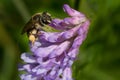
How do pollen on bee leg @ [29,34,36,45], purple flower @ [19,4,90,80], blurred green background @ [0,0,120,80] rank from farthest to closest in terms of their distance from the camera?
blurred green background @ [0,0,120,80] < pollen on bee leg @ [29,34,36,45] < purple flower @ [19,4,90,80]

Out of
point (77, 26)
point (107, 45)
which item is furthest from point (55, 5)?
A: point (77, 26)

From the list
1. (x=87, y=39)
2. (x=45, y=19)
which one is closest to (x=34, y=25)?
(x=45, y=19)

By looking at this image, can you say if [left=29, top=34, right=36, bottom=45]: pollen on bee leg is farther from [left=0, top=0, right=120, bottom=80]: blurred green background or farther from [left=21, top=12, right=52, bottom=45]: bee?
[left=0, top=0, right=120, bottom=80]: blurred green background

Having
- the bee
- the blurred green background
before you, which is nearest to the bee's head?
the bee

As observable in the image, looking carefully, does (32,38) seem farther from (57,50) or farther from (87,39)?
(87,39)

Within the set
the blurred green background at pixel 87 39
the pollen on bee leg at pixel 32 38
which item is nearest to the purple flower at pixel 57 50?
the pollen on bee leg at pixel 32 38

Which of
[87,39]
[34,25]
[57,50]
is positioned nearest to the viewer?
[57,50]
